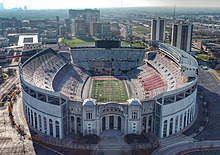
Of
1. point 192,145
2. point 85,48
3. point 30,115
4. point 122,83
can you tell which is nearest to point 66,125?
point 30,115

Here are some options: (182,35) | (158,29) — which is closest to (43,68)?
(182,35)

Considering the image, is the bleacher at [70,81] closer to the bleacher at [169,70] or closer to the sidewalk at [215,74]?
the bleacher at [169,70]

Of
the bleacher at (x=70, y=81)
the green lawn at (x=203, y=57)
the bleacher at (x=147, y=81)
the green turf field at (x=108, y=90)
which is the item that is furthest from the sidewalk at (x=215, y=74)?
the bleacher at (x=70, y=81)

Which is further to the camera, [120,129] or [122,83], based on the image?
[122,83]

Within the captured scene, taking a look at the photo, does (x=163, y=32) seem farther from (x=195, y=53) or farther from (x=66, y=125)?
(x=66, y=125)

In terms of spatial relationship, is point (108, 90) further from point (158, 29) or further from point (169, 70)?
point (158, 29)

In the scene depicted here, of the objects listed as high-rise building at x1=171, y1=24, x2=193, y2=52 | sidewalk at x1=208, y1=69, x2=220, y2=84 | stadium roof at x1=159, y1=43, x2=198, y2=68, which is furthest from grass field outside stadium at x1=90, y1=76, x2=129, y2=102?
high-rise building at x1=171, y1=24, x2=193, y2=52
